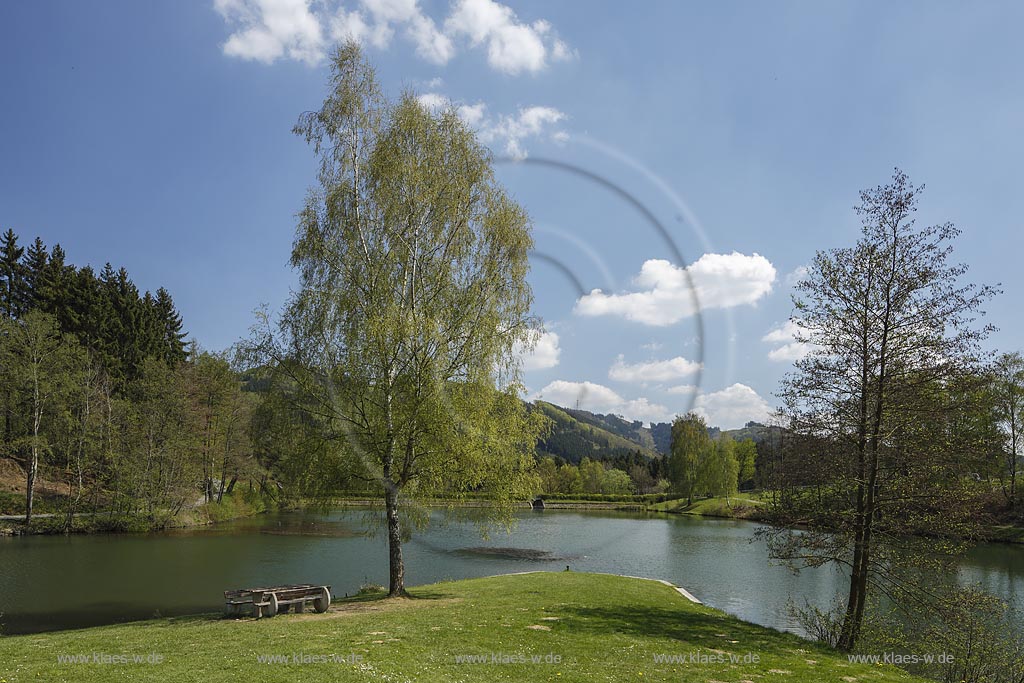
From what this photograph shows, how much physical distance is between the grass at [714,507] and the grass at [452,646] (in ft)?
242

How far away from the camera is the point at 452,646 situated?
12.6 m

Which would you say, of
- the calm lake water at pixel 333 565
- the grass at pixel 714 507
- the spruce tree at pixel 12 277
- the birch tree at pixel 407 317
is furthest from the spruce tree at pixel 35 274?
the grass at pixel 714 507

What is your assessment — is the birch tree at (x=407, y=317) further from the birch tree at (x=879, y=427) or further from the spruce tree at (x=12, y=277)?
the spruce tree at (x=12, y=277)

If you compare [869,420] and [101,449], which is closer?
[869,420]

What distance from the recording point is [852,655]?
1530 centimetres

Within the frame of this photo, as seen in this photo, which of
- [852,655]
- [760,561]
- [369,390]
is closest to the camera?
[852,655]

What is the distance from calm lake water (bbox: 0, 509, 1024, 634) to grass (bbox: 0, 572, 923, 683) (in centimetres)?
383

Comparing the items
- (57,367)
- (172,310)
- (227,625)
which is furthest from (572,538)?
(172,310)

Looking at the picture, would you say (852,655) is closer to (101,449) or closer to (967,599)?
(967,599)

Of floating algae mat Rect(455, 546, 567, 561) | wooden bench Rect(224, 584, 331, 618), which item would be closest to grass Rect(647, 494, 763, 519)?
floating algae mat Rect(455, 546, 567, 561)

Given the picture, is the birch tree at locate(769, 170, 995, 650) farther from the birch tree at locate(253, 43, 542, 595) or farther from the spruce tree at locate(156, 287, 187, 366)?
the spruce tree at locate(156, 287, 187, 366)

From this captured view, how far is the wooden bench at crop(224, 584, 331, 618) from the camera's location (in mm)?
17688

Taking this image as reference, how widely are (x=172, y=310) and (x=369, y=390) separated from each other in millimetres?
86208

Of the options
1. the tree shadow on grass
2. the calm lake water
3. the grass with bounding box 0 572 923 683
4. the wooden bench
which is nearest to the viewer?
the grass with bounding box 0 572 923 683
